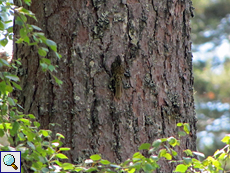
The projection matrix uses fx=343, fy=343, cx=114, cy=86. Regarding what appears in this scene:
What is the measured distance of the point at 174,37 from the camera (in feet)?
5.82

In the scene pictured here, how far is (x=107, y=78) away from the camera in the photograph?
1596 mm

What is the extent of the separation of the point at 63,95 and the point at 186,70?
0.66 meters

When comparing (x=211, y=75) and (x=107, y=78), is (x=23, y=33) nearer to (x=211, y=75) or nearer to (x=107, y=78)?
(x=107, y=78)

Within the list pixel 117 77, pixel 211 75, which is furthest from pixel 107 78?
pixel 211 75

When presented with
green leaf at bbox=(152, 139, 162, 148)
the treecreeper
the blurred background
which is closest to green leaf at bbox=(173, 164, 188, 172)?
green leaf at bbox=(152, 139, 162, 148)

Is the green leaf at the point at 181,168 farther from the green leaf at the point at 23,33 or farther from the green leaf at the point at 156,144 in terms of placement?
the green leaf at the point at 23,33

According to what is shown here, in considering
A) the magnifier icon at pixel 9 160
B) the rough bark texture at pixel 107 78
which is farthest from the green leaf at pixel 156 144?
the magnifier icon at pixel 9 160

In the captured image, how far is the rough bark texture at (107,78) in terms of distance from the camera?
157 cm

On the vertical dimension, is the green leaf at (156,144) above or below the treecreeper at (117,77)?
below

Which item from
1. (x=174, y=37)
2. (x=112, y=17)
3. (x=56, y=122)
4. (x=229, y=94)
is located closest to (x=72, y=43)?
(x=112, y=17)

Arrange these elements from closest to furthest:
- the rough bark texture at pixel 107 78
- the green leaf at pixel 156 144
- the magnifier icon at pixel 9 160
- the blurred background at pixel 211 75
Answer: the green leaf at pixel 156 144 → the magnifier icon at pixel 9 160 → the rough bark texture at pixel 107 78 → the blurred background at pixel 211 75

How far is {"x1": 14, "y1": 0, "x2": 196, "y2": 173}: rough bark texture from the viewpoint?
1.57 meters

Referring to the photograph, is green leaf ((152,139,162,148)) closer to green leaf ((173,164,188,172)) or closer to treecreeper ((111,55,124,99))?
green leaf ((173,164,188,172))

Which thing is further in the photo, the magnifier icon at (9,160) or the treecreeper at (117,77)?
the treecreeper at (117,77)
